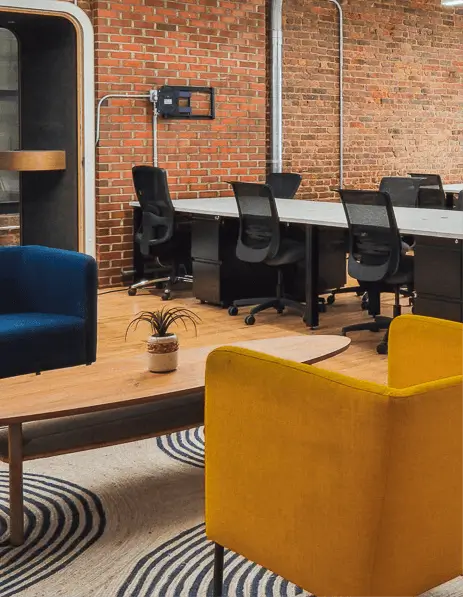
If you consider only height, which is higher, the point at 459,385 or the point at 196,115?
the point at 196,115

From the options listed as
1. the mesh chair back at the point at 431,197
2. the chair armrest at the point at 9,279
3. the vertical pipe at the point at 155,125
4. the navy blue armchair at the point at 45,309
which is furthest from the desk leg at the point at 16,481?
the mesh chair back at the point at 431,197

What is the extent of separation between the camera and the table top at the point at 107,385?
3010 millimetres

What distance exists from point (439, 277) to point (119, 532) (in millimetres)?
3035

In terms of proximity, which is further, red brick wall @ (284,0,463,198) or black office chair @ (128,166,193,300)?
red brick wall @ (284,0,463,198)

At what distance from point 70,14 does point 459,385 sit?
10.6 feet

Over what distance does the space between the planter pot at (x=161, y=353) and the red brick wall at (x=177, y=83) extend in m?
4.81

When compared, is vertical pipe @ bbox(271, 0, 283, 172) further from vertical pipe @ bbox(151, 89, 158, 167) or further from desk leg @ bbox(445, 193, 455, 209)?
desk leg @ bbox(445, 193, 455, 209)

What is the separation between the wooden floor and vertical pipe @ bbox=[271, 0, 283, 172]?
2.18 m

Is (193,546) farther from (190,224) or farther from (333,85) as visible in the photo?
(333,85)

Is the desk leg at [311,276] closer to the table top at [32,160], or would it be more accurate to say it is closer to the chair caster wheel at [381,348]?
the chair caster wheel at [381,348]

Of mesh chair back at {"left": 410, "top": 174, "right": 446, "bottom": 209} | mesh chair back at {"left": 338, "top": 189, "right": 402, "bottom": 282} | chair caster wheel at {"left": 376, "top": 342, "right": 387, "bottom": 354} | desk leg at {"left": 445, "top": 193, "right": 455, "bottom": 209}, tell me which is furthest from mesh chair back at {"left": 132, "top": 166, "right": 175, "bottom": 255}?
desk leg at {"left": 445, "top": 193, "right": 455, "bottom": 209}

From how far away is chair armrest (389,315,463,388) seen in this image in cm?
271

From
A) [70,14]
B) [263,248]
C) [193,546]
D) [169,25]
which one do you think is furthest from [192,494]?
[169,25]

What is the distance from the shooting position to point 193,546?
2.99 m
